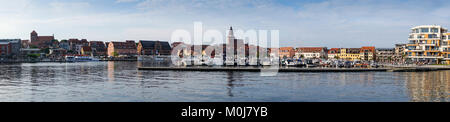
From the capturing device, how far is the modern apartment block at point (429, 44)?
340 feet

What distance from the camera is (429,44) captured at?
104188mm

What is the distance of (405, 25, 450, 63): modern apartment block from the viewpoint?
104 m
